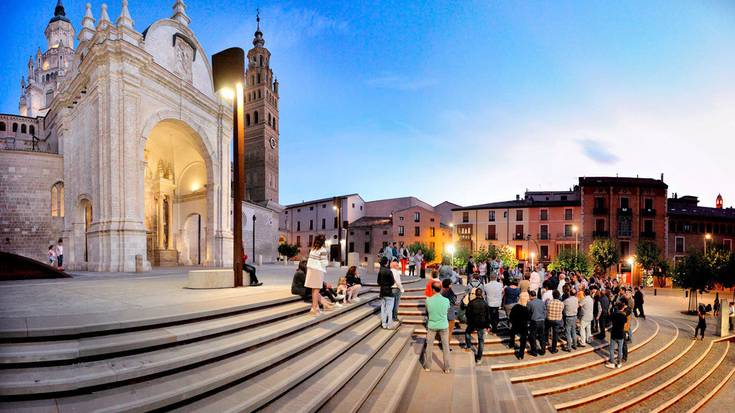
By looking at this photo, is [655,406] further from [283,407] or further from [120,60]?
[120,60]

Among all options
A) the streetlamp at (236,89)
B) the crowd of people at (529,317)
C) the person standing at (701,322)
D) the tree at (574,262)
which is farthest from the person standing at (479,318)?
the tree at (574,262)

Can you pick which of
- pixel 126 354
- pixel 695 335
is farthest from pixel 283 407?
pixel 695 335

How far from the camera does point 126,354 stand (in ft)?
13.0

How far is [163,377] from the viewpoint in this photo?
3777mm

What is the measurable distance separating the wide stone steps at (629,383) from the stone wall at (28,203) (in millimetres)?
26020

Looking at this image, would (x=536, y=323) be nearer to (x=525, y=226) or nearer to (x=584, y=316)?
(x=584, y=316)

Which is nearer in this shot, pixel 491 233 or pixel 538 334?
pixel 538 334

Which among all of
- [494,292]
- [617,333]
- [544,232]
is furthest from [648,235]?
[494,292]

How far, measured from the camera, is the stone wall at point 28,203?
59.3 feet

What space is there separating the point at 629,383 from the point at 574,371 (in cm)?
157

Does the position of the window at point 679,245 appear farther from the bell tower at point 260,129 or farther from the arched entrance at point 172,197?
the bell tower at point 260,129

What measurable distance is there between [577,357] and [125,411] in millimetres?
10822

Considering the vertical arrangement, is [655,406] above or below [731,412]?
above

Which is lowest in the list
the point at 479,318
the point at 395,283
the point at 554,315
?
the point at 554,315
